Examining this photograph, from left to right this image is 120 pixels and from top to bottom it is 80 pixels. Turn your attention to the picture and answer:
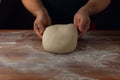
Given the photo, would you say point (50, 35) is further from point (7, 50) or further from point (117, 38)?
point (117, 38)

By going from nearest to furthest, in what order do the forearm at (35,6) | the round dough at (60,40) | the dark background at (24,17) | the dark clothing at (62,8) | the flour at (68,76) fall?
1. the flour at (68,76)
2. the round dough at (60,40)
3. the forearm at (35,6)
4. the dark clothing at (62,8)
5. the dark background at (24,17)

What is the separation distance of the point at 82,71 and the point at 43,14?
37cm

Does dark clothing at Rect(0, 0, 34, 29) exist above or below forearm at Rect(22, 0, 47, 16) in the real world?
below

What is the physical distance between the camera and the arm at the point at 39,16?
100 centimetres

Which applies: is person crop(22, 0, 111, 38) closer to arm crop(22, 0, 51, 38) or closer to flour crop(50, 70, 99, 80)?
arm crop(22, 0, 51, 38)

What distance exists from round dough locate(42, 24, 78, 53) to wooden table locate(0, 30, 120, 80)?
0.02 metres

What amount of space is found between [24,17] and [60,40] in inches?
19.2

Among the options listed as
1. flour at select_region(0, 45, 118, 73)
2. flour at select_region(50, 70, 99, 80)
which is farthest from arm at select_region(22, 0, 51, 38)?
flour at select_region(50, 70, 99, 80)

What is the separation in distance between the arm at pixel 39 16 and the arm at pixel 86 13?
0.13 m

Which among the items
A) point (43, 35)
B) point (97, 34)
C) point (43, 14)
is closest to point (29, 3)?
point (43, 14)

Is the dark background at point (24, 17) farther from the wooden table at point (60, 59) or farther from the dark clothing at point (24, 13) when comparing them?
the wooden table at point (60, 59)

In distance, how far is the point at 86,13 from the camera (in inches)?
41.1

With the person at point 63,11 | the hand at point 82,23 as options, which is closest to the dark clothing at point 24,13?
the person at point 63,11

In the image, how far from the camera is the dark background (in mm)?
1319
